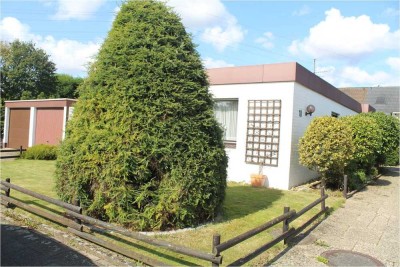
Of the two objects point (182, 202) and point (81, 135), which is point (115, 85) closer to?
point (81, 135)

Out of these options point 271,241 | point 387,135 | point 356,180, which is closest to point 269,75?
point 356,180

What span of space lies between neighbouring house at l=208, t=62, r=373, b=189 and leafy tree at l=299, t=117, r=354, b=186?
0.72 m

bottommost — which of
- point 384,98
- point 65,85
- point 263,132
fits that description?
point 263,132

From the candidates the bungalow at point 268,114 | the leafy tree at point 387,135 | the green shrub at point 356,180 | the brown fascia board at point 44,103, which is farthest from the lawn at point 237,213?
the brown fascia board at point 44,103

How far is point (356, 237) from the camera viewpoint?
20.6 ft

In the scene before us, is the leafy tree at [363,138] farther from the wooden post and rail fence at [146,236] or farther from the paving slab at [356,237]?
the wooden post and rail fence at [146,236]

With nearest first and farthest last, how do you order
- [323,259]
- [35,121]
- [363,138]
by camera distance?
[323,259] < [363,138] < [35,121]

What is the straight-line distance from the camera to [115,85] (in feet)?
18.4

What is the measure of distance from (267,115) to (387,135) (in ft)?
23.8

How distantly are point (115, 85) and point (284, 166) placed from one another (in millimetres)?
6738

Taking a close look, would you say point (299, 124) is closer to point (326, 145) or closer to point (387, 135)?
point (326, 145)

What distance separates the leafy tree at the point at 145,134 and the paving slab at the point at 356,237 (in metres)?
1.74

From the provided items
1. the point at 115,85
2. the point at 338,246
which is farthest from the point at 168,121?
the point at 338,246

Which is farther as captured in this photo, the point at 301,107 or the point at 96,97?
the point at 301,107
